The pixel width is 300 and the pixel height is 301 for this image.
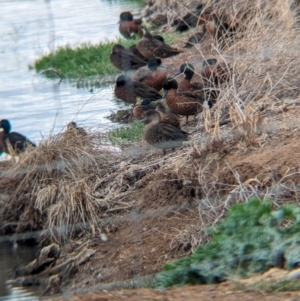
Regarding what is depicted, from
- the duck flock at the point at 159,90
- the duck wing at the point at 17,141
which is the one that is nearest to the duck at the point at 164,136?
the duck flock at the point at 159,90

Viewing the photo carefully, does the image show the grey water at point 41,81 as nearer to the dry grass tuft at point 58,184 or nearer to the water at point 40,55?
the water at point 40,55

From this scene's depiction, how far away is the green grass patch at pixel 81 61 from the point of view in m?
10.7

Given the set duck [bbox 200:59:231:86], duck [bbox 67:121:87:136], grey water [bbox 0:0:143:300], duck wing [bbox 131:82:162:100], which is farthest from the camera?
duck wing [bbox 131:82:162:100]

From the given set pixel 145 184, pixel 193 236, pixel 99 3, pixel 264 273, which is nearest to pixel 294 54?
pixel 145 184

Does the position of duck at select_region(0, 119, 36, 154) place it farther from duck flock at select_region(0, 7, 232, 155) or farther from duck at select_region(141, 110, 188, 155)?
duck at select_region(141, 110, 188, 155)

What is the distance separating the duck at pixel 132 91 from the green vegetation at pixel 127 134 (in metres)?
0.48

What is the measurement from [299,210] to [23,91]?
516 centimetres

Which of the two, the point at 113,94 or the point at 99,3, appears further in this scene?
the point at 99,3

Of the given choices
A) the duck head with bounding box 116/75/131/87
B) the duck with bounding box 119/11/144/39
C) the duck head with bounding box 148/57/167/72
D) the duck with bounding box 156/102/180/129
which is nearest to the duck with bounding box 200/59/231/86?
the duck with bounding box 156/102/180/129

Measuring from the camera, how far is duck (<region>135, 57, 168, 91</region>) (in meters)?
9.52

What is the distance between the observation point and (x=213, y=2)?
9.74m

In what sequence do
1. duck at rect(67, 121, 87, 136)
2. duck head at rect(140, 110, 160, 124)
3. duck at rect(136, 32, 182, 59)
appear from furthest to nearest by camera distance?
duck at rect(136, 32, 182, 59)
duck head at rect(140, 110, 160, 124)
duck at rect(67, 121, 87, 136)

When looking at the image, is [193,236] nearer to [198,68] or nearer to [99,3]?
[198,68]

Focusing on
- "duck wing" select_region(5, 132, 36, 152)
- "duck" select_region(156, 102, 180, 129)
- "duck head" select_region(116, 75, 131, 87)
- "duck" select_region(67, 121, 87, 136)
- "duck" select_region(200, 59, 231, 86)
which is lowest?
"duck" select_region(156, 102, 180, 129)
